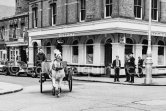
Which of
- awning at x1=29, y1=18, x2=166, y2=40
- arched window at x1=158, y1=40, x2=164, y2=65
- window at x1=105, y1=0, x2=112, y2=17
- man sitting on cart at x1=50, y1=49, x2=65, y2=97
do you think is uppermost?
window at x1=105, y1=0, x2=112, y2=17

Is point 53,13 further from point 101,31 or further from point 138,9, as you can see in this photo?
point 138,9

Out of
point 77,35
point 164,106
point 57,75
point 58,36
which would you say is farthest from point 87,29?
point 164,106

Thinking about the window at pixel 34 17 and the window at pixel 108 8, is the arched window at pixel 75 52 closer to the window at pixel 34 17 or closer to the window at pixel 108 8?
the window at pixel 108 8

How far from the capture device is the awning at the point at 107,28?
25.6 metres

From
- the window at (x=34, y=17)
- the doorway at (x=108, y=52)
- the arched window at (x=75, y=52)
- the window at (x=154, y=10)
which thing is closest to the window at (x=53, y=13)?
the window at (x=34, y=17)

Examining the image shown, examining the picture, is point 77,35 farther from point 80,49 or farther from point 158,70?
point 158,70

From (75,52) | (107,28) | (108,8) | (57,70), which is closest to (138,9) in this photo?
(108,8)

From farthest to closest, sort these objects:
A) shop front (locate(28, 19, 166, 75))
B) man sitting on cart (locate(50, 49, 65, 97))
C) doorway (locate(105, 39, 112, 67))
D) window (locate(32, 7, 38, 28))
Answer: window (locate(32, 7, 38, 28)) < doorway (locate(105, 39, 112, 67)) < shop front (locate(28, 19, 166, 75)) < man sitting on cart (locate(50, 49, 65, 97))

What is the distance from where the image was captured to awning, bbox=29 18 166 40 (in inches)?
1007

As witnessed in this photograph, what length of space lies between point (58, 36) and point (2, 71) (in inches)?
303

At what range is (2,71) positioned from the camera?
34.2 meters

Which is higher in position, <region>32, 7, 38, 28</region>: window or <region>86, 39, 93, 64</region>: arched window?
<region>32, 7, 38, 28</region>: window

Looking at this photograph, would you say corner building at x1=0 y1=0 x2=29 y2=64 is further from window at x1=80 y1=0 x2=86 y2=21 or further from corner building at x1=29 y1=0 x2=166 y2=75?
window at x1=80 y1=0 x2=86 y2=21

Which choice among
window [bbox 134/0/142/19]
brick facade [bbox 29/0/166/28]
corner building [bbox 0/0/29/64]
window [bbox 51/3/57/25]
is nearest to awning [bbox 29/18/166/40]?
brick facade [bbox 29/0/166/28]
